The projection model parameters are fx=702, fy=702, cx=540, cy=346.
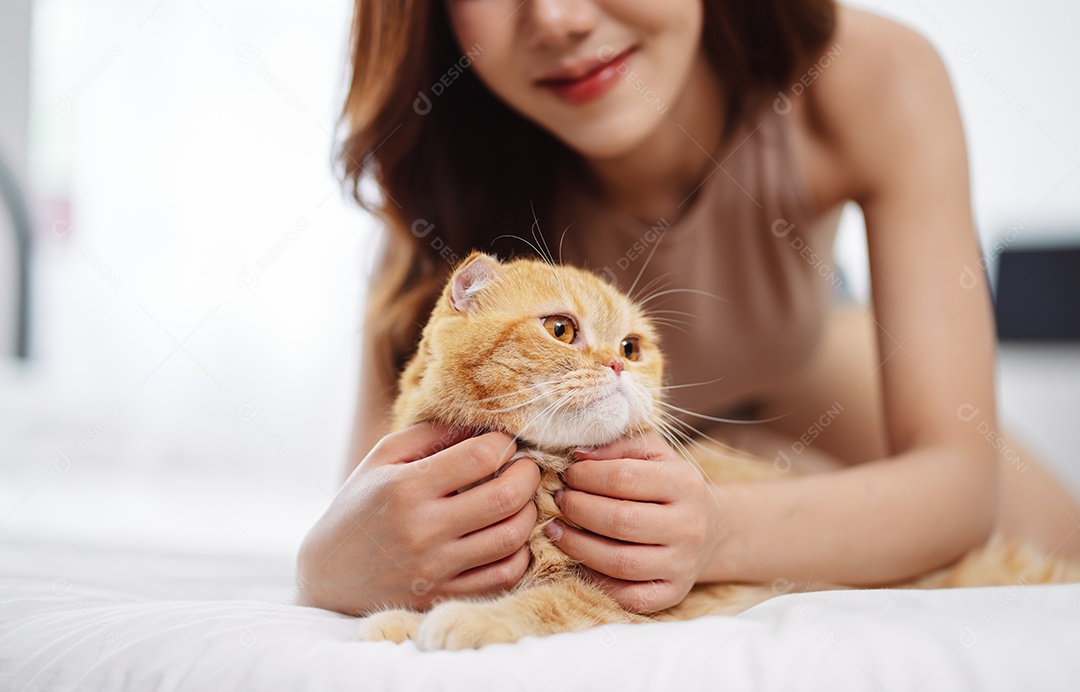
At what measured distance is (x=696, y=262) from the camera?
4.51 ft

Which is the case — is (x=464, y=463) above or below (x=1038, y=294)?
above

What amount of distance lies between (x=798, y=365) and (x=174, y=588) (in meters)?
1.31

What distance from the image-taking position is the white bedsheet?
590 mm

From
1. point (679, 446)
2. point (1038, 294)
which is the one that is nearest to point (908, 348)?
point (679, 446)

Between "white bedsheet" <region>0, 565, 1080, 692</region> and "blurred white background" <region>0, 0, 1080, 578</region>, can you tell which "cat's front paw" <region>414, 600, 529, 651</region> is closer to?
"white bedsheet" <region>0, 565, 1080, 692</region>

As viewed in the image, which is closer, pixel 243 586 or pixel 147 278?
pixel 243 586

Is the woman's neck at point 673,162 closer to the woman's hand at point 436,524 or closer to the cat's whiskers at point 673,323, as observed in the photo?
the cat's whiskers at point 673,323

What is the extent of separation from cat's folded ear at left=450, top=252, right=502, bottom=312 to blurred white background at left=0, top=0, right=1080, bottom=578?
77cm

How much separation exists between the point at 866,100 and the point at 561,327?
80 centimetres

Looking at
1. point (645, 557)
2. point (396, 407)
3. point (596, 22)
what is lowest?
point (645, 557)

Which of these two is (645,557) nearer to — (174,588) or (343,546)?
(343,546)

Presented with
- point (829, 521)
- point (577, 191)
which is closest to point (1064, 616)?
point (829, 521)

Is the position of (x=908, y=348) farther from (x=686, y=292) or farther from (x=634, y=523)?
(x=634, y=523)

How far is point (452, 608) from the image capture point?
0.68 metres
